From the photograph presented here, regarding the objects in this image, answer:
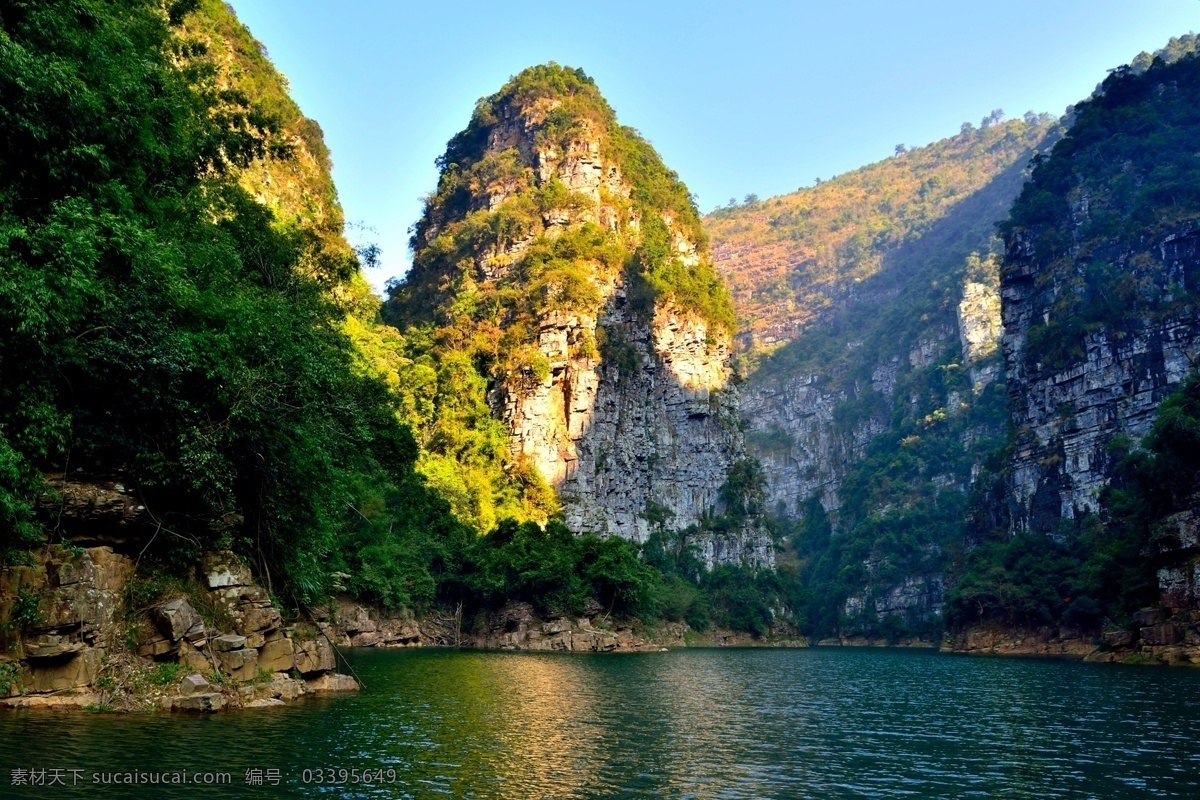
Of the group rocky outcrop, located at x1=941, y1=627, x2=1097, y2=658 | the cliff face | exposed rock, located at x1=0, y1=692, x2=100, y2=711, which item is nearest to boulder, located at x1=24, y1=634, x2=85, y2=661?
exposed rock, located at x1=0, y1=692, x2=100, y2=711

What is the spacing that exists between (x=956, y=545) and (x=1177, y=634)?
6336cm

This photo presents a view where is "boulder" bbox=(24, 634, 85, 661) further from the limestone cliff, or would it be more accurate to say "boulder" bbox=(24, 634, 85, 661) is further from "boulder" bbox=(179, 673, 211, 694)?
Answer: the limestone cliff

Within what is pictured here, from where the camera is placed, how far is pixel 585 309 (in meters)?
81.7

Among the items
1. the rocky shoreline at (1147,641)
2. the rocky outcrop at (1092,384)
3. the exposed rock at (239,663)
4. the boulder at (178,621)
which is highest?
the rocky outcrop at (1092,384)

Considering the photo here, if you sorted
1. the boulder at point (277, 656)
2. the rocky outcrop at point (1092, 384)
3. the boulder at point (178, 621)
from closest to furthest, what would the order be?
the boulder at point (178, 621) → the boulder at point (277, 656) → the rocky outcrop at point (1092, 384)

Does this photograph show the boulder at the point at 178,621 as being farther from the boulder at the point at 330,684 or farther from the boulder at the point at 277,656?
the boulder at the point at 330,684

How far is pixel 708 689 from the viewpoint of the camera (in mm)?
30234

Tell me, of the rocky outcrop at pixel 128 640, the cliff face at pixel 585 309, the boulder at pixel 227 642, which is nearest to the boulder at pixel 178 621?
the rocky outcrop at pixel 128 640

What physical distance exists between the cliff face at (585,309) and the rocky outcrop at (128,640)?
55.8 meters

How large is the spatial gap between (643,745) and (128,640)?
9752 mm

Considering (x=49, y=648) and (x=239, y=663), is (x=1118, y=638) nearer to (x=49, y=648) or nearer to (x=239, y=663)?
(x=239, y=663)

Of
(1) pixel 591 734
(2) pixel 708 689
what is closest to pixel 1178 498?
(2) pixel 708 689

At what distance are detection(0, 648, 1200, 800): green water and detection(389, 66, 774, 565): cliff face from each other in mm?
51855

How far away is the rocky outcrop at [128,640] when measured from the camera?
1560 cm
